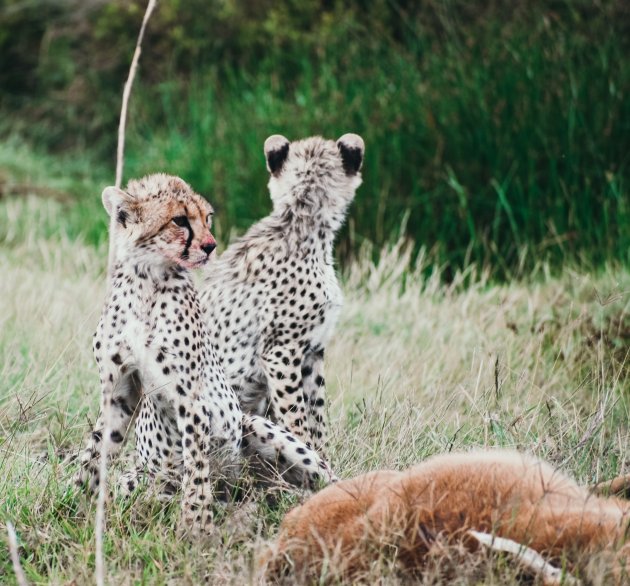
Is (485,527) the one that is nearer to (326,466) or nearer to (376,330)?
(326,466)

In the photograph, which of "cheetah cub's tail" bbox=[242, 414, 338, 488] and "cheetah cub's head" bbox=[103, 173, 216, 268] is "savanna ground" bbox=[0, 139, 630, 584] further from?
"cheetah cub's head" bbox=[103, 173, 216, 268]

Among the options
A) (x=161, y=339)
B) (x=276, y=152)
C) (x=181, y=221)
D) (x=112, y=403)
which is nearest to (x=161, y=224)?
(x=181, y=221)

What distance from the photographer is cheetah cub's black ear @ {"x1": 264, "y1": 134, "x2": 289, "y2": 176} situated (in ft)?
12.4

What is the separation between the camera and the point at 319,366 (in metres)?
3.66

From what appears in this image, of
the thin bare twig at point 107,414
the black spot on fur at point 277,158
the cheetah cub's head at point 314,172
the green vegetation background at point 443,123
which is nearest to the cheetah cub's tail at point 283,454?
the thin bare twig at point 107,414

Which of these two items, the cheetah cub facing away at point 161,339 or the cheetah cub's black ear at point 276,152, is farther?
the cheetah cub's black ear at point 276,152

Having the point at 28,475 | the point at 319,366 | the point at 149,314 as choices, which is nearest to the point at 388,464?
the point at 319,366

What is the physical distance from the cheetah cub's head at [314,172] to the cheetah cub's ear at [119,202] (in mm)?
983

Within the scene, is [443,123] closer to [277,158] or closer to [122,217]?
[277,158]

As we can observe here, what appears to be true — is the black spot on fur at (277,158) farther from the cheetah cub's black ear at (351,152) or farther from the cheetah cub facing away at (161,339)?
the cheetah cub facing away at (161,339)

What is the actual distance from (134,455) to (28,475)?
0.37 metres

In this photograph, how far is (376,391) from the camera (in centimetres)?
384

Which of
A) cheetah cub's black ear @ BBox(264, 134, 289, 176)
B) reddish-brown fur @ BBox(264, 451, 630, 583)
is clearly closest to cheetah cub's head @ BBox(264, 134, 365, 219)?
cheetah cub's black ear @ BBox(264, 134, 289, 176)

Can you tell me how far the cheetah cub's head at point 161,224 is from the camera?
9.32 ft
